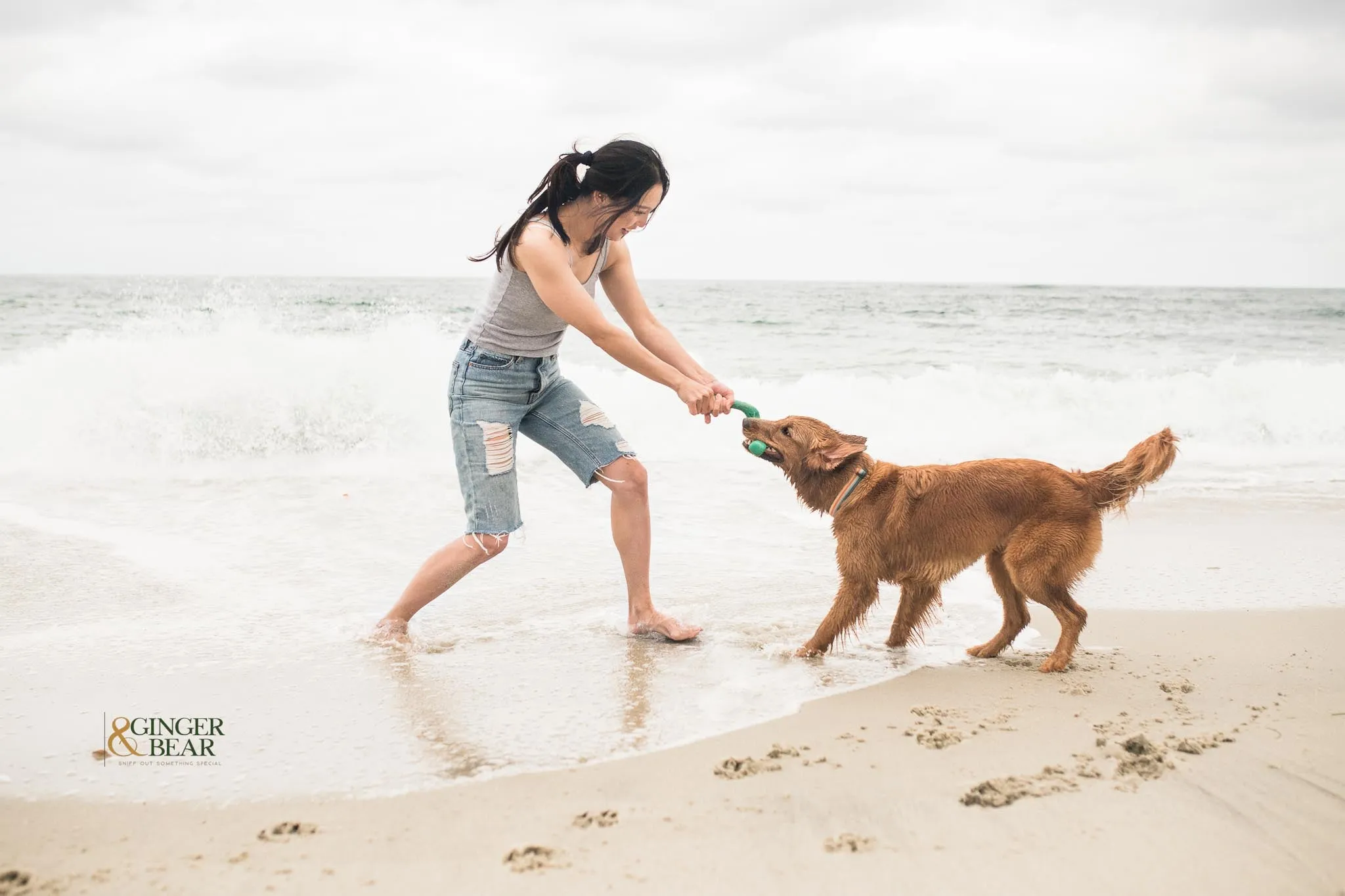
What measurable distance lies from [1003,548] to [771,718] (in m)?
1.34

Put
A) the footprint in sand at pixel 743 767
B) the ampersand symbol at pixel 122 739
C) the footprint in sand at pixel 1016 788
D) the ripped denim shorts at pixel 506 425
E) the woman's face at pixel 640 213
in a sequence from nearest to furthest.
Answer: the footprint in sand at pixel 1016 788, the footprint in sand at pixel 743 767, the ampersand symbol at pixel 122 739, the woman's face at pixel 640 213, the ripped denim shorts at pixel 506 425

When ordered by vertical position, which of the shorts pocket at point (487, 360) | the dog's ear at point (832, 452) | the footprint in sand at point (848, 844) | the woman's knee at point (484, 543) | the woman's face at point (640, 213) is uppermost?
the woman's face at point (640, 213)

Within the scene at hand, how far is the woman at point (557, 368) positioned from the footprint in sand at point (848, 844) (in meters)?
1.81

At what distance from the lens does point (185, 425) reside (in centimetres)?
961

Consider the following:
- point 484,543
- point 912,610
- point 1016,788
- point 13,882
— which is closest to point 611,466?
point 484,543

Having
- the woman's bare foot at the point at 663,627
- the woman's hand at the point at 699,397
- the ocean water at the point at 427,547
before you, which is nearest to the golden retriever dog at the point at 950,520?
the ocean water at the point at 427,547

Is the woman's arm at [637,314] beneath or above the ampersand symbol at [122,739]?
above

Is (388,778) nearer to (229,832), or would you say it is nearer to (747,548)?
(229,832)

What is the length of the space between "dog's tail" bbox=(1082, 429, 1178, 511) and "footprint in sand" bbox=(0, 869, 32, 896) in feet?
12.4

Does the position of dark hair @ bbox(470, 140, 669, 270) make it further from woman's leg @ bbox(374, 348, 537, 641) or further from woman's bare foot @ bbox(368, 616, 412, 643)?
woman's bare foot @ bbox(368, 616, 412, 643)

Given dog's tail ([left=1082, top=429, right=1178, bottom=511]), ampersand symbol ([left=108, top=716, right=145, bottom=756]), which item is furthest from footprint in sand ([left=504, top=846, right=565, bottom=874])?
dog's tail ([left=1082, top=429, right=1178, bottom=511])

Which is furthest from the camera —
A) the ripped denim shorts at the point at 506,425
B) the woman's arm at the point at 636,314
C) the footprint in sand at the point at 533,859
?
the woman's arm at the point at 636,314

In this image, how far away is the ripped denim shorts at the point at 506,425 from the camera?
427 cm

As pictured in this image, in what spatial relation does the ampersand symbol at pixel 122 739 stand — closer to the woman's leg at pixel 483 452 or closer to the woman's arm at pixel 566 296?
the woman's leg at pixel 483 452
